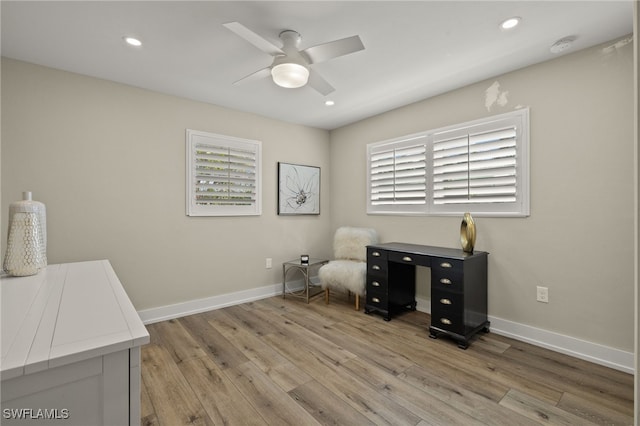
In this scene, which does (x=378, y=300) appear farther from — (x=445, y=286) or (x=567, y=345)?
(x=567, y=345)

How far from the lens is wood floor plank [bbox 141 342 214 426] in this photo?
5.59 ft

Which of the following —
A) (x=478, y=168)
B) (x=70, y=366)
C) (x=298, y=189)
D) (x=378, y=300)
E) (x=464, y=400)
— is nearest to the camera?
(x=70, y=366)

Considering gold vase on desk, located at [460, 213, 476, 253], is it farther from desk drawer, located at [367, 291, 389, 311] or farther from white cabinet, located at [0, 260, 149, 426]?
white cabinet, located at [0, 260, 149, 426]

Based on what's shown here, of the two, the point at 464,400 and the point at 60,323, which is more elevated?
the point at 60,323

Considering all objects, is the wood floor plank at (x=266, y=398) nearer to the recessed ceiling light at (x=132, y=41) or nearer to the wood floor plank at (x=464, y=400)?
the wood floor plank at (x=464, y=400)

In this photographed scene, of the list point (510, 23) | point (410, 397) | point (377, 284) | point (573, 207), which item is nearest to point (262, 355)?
point (410, 397)

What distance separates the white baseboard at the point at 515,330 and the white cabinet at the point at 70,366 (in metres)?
2.40

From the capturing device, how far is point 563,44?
223cm

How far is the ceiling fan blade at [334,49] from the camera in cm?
177

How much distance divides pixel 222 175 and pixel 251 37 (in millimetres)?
2063

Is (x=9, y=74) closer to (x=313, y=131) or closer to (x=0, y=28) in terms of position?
(x=0, y=28)

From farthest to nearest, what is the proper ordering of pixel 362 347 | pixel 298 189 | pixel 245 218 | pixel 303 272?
pixel 298 189 → pixel 303 272 → pixel 245 218 → pixel 362 347

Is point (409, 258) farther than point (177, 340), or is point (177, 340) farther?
point (409, 258)

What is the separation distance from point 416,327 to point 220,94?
10.6ft
